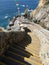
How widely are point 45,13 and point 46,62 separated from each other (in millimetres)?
25095

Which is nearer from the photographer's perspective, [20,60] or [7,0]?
[20,60]

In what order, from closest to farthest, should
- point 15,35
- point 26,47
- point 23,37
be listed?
point 26,47 → point 15,35 → point 23,37

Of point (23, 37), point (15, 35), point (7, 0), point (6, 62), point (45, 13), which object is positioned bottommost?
point (6, 62)

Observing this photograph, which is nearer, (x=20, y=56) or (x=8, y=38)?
(x=20, y=56)

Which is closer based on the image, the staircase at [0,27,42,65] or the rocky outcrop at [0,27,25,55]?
the staircase at [0,27,42,65]

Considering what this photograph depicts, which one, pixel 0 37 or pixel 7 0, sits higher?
pixel 7 0

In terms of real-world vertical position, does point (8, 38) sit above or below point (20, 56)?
above

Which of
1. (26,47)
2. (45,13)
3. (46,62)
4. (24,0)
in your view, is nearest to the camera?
(46,62)

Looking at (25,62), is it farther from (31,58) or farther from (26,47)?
(26,47)

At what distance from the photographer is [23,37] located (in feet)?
62.2

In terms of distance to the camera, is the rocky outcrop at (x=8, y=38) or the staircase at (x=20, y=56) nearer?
the staircase at (x=20, y=56)

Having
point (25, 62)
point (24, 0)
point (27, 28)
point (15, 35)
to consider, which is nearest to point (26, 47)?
point (15, 35)

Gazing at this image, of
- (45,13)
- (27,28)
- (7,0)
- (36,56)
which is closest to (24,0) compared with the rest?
(7,0)

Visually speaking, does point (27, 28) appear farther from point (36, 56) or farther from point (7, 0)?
point (7, 0)
